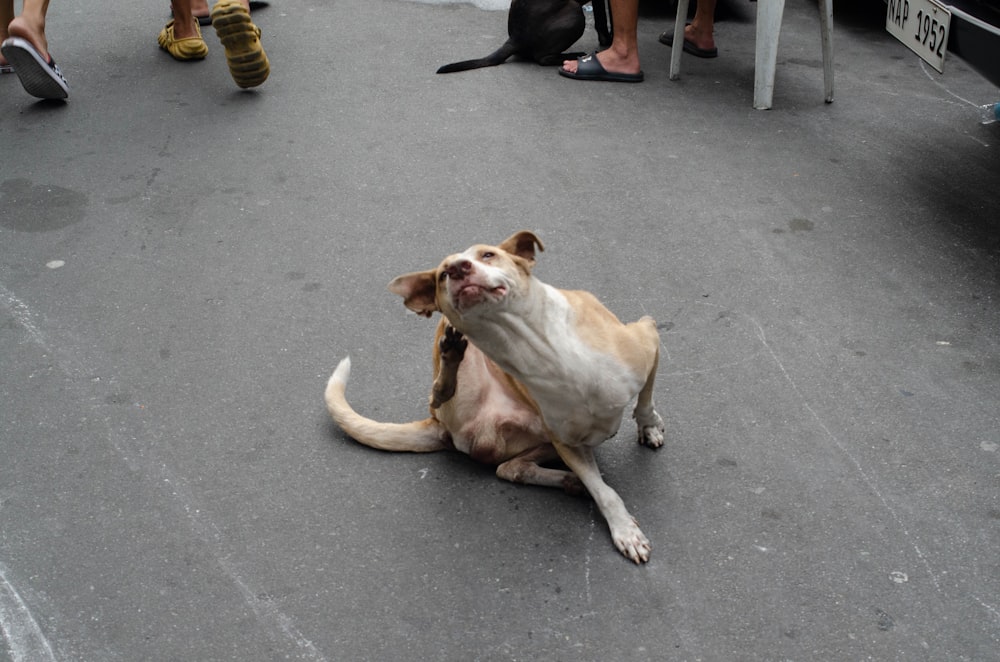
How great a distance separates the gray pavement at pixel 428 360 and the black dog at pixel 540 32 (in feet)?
0.48

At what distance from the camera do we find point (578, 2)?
692 centimetres

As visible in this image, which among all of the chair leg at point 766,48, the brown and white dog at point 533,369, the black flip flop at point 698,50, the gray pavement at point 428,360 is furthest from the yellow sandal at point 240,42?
the brown and white dog at point 533,369

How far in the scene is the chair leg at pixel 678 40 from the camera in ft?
20.8

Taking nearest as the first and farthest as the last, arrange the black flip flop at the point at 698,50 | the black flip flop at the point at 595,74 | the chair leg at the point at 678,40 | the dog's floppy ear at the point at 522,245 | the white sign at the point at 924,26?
1. the dog's floppy ear at the point at 522,245
2. the white sign at the point at 924,26
3. the chair leg at the point at 678,40
4. the black flip flop at the point at 595,74
5. the black flip flop at the point at 698,50

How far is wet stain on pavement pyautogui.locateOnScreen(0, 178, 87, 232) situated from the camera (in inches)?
197

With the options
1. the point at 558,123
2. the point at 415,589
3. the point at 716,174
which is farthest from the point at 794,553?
the point at 558,123

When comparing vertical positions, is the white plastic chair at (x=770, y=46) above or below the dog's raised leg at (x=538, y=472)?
above

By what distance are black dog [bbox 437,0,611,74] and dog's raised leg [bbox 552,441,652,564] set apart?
4202mm

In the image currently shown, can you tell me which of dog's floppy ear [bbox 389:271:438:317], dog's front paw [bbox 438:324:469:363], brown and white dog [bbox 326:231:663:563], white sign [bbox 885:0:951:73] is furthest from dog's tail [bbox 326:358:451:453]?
white sign [bbox 885:0:951:73]

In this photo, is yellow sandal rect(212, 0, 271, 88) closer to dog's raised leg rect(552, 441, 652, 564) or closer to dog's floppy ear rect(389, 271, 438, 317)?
dog's floppy ear rect(389, 271, 438, 317)

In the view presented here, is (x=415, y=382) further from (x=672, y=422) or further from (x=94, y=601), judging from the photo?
(x=94, y=601)

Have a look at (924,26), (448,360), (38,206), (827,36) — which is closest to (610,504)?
(448,360)

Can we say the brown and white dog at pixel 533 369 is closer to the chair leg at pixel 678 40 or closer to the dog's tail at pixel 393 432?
the dog's tail at pixel 393 432

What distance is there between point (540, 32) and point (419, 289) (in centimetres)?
430
